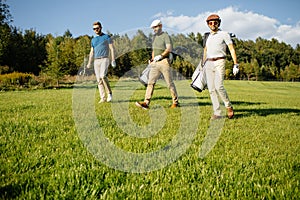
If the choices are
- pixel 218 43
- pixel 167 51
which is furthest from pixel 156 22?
pixel 218 43

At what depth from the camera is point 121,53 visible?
31.4ft

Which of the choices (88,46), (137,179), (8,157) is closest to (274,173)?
(137,179)

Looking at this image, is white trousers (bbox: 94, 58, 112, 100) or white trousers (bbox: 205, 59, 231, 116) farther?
white trousers (bbox: 94, 58, 112, 100)

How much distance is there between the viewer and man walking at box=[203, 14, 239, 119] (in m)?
6.09

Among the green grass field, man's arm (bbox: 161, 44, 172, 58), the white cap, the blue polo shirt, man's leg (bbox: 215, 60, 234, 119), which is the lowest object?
the green grass field

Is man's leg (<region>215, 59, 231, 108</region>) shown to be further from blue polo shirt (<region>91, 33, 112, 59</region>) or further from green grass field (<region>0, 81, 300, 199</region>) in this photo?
blue polo shirt (<region>91, 33, 112, 59</region>)

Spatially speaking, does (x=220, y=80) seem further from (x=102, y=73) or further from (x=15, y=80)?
(x=15, y=80)

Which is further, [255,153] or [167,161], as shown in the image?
→ [255,153]

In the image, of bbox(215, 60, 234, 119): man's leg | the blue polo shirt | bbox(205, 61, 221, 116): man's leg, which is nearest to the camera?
bbox(215, 60, 234, 119): man's leg

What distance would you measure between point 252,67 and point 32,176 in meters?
99.6

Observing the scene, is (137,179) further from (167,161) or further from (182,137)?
(182,137)

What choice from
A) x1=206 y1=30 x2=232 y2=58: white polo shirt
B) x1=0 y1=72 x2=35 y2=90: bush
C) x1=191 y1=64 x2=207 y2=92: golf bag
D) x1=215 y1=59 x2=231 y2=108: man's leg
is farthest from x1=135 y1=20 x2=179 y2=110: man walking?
x1=0 y1=72 x2=35 y2=90: bush

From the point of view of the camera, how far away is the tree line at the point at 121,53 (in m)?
8.16

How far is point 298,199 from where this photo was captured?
85.4 inches
